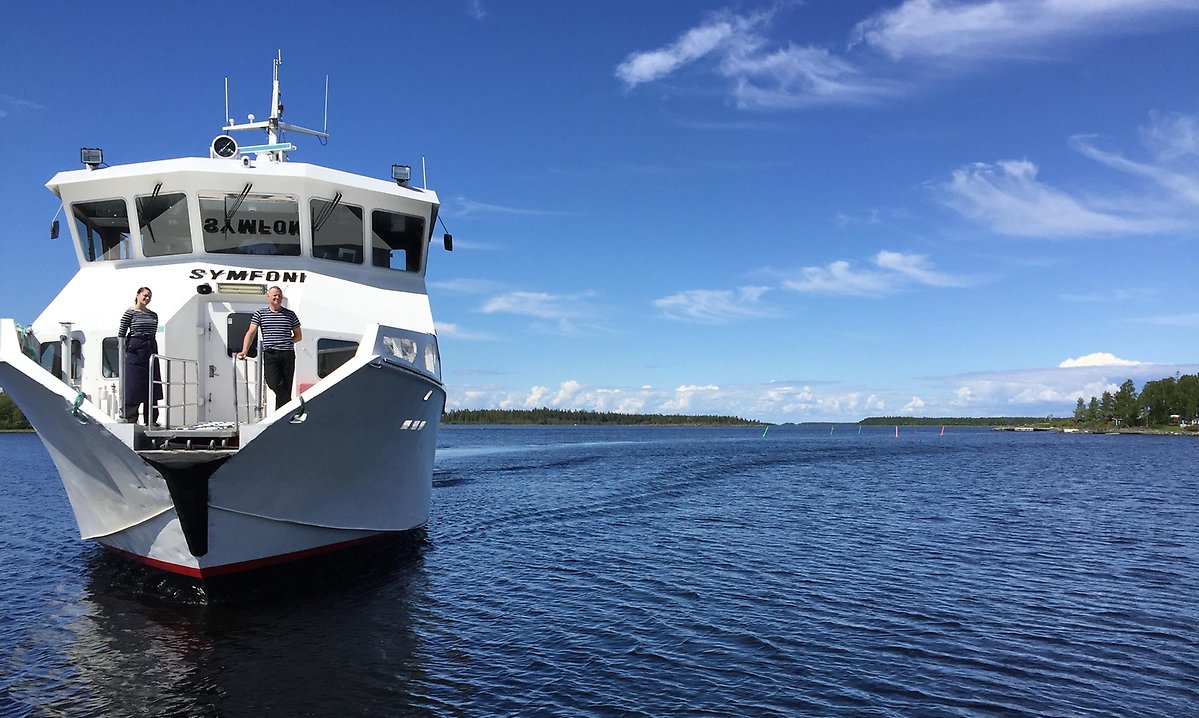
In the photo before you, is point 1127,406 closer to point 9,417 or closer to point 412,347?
point 412,347

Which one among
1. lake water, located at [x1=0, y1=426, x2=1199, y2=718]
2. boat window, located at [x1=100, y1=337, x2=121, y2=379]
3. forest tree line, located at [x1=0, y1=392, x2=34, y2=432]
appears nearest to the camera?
lake water, located at [x1=0, y1=426, x2=1199, y2=718]

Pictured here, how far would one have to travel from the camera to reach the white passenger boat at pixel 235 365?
9984 mm

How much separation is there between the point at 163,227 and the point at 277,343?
14.3 ft

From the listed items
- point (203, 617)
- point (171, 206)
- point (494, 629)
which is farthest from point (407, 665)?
point (171, 206)

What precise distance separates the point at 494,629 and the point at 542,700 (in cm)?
258

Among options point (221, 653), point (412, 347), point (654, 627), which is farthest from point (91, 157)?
point (654, 627)

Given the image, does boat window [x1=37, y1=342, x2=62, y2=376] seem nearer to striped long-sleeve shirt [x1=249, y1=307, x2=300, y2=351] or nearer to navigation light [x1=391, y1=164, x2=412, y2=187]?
striped long-sleeve shirt [x1=249, y1=307, x2=300, y2=351]

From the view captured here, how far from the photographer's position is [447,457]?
5075cm

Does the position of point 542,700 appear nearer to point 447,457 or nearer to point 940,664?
point 940,664

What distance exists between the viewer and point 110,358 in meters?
11.8

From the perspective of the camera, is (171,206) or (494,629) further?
(171,206)

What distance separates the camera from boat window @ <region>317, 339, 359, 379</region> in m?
12.1

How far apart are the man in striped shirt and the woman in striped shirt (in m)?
1.26

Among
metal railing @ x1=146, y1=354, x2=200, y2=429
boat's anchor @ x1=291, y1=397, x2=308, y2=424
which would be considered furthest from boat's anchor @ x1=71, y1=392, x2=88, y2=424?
boat's anchor @ x1=291, y1=397, x2=308, y2=424
